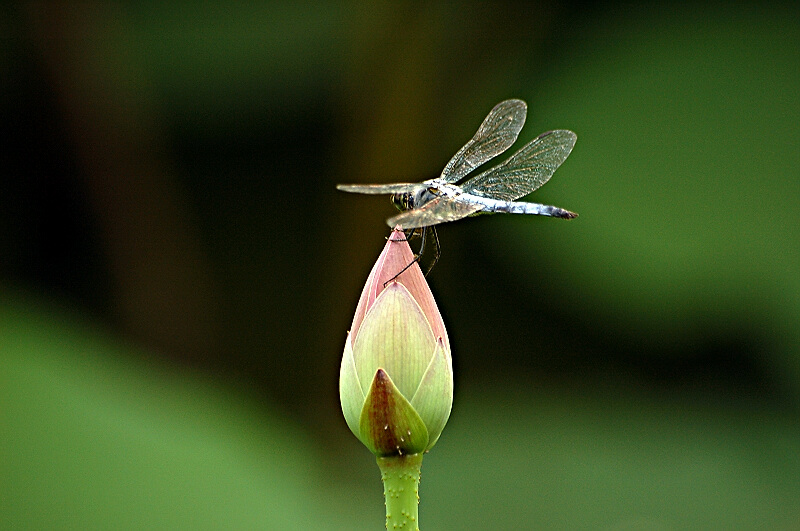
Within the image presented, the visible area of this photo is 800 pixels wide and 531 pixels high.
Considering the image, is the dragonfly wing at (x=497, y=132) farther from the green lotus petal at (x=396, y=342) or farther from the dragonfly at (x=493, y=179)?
the green lotus petal at (x=396, y=342)

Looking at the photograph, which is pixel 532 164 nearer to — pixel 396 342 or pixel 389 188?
pixel 389 188

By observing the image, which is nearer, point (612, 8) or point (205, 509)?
point (205, 509)

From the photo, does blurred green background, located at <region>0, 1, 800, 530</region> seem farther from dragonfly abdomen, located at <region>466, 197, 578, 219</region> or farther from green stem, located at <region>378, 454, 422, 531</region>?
green stem, located at <region>378, 454, 422, 531</region>

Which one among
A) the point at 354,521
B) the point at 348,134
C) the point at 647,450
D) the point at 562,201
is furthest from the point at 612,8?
the point at 354,521

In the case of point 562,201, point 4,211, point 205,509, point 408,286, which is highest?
point 4,211

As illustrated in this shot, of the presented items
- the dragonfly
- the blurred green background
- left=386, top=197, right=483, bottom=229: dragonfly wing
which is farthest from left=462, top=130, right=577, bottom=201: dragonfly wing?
the blurred green background

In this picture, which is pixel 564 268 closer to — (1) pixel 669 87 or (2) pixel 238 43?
(1) pixel 669 87
